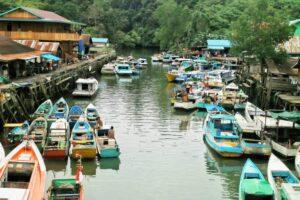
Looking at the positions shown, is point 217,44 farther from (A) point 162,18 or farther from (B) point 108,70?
(B) point 108,70

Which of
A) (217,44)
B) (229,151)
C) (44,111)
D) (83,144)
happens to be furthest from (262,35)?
(217,44)

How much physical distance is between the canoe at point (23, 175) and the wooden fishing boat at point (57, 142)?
4130 mm

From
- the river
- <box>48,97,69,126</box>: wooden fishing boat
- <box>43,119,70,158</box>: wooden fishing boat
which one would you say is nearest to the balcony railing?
the river

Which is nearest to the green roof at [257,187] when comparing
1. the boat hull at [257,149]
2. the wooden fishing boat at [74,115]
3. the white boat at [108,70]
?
the boat hull at [257,149]

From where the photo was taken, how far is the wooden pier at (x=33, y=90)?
38778 mm

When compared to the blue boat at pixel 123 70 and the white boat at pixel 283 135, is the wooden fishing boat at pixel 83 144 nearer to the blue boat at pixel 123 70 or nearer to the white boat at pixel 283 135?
the white boat at pixel 283 135

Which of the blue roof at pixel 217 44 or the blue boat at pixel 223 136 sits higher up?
the blue roof at pixel 217 44

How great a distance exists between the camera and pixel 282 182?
2389 centimetres

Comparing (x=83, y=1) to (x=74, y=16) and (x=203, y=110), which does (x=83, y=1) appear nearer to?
(x=74, y=16)

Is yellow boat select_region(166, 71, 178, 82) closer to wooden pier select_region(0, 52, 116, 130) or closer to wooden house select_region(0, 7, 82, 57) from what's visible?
wooden pier select_region(0, 52, 116, 130)

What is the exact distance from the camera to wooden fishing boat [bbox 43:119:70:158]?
30.3 metres

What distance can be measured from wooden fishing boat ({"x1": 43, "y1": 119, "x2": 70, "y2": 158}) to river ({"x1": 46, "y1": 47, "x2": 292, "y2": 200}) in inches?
20.9

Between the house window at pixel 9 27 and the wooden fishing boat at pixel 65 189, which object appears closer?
the wooden fishing boat at pixel 65 189

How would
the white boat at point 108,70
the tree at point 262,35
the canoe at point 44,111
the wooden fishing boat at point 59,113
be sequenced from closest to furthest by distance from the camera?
the wooden fishing boat at point 59,113 → the canoe at point 44,111 → the tree at point 262,35 → the white boat at point 108,70
